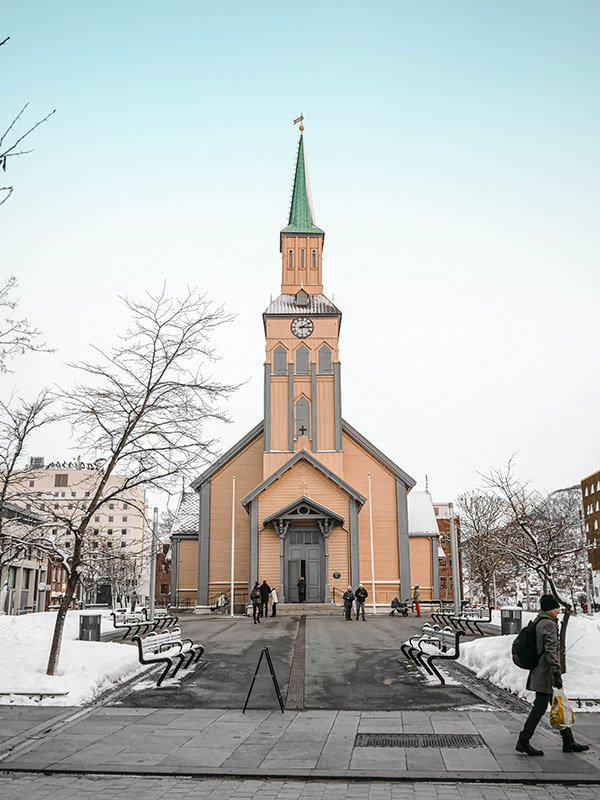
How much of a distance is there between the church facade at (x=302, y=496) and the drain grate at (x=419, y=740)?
2766 cm

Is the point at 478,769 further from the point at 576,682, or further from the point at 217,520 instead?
the point at 217,520

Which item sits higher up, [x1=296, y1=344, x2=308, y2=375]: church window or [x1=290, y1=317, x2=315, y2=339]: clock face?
[x1=290, y1=317, x2=315, y2=339]: clock face

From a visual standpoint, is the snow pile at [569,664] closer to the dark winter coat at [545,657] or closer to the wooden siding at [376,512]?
the dark winter coat at [545,657]

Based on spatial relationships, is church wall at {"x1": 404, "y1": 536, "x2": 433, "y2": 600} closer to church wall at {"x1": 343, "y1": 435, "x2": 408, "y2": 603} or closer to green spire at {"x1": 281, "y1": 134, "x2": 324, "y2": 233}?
church wall at {"x1": 343, "y1": 435, "x2": 408, "y2": 603}

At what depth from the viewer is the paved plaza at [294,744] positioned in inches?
285

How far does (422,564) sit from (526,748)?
1443 inches

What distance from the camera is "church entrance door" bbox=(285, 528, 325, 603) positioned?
1464 inches

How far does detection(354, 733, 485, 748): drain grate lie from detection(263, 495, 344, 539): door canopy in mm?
27742

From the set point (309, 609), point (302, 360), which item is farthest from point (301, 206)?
point (309, 609)

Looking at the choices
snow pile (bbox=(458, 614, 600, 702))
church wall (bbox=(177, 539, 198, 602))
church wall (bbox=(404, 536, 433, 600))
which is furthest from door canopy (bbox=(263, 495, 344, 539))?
snow pile (bbox=(458, 614, 600, 702))

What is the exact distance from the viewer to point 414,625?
27078 mm

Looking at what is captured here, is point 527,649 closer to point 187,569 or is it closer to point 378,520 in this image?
point 378,520

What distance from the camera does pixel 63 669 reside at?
13008mm

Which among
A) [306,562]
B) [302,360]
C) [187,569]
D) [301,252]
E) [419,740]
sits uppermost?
[301,252]
